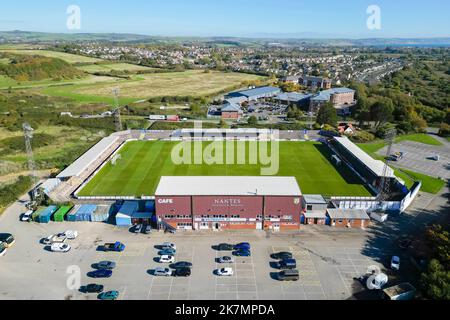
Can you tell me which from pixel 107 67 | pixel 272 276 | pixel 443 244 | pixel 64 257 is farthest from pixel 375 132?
pixel 107 67

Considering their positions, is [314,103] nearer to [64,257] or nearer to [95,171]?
[95,171]

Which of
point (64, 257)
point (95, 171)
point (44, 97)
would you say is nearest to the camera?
point (64, 257)

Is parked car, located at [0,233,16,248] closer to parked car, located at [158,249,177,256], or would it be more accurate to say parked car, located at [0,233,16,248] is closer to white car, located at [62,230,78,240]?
white car, located at [62,230,78,240]

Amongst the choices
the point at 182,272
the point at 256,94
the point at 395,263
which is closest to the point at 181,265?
the point at 182,272

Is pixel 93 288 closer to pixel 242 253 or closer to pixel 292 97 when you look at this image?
pixel 242 253

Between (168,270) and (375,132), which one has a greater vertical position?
(375,132)

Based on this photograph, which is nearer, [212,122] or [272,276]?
[272,276]
